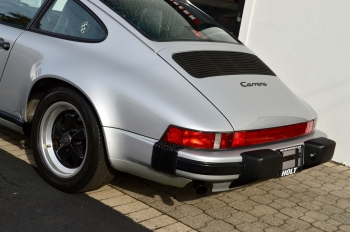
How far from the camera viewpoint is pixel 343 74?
6230 mm

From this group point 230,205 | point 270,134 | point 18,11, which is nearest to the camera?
point 270,134

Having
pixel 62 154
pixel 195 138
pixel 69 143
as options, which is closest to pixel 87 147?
Answer: pixel 69 143

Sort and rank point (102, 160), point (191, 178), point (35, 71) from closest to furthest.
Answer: point (191, 178)
point (102, 160)
point (35, 71)

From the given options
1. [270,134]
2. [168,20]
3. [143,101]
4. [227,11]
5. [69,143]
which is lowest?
[69,143]

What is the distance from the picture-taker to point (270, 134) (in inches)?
161

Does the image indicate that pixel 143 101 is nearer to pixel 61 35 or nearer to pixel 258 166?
pixel 258 166

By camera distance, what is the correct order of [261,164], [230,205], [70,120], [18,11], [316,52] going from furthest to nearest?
[316,52] → [18,11] → [230,205] → [70,120] → [261,164]

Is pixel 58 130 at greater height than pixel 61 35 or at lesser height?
lesser

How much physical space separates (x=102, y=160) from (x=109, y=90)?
521 mm

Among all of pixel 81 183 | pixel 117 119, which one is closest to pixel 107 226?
pixel 81 183

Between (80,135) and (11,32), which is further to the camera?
(11,32)

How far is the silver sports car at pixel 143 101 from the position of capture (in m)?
3.80

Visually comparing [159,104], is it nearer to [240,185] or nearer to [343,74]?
[240,185]

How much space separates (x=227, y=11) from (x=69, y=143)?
→ 4001 mm
